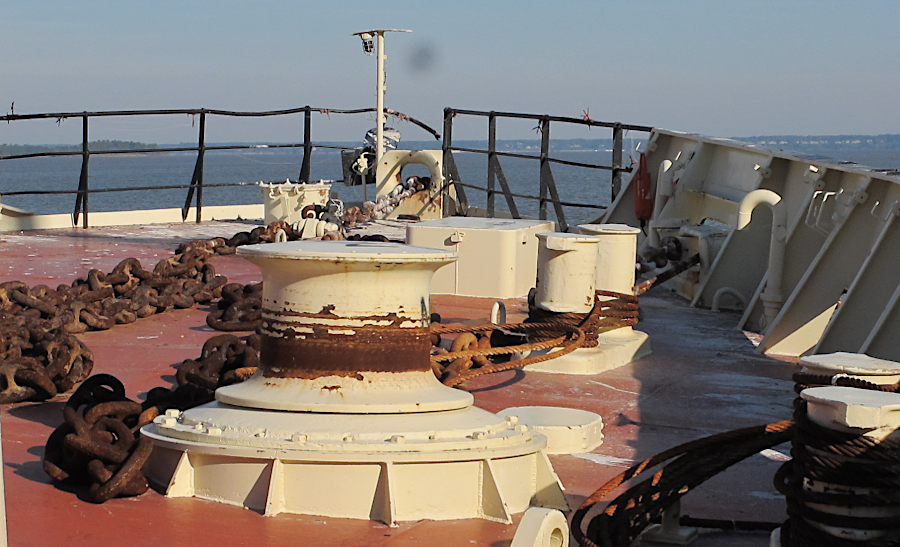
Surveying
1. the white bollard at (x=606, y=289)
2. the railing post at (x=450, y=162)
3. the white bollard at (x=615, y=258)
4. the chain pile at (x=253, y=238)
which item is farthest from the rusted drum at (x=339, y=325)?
the railing post at (x=450, y=162)

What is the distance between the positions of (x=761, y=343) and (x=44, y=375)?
417 cm

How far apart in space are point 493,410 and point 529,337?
41.8 inches

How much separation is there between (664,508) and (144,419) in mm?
1747

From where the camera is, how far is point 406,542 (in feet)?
10.2

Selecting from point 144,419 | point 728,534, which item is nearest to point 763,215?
point 728,534

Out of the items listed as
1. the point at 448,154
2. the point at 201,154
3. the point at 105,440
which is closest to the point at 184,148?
the point at 201,154

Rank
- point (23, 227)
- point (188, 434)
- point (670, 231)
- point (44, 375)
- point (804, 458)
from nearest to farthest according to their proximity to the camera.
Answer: point (804, 458) → point (188, 434) → point (44, 375) → point (670, 231) → point (23, 227)

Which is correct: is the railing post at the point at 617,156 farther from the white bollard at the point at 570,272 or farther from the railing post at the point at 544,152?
the white bollard at the point at 570,272

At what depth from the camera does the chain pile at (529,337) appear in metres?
5.01

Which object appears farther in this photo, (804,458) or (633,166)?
(633,166)

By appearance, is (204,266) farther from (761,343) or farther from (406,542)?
(406,542)

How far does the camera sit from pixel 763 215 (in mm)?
8492

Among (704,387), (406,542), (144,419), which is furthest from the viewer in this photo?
(704,387)

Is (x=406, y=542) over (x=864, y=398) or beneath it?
beneath
